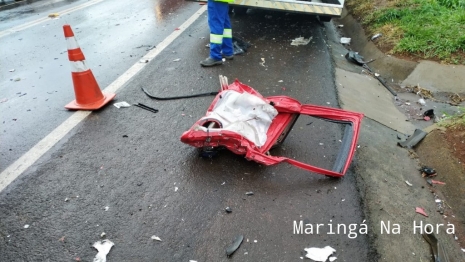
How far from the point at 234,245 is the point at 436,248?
53.9 inches

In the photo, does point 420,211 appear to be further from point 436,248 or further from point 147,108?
point 147,108

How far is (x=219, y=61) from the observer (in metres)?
5.12

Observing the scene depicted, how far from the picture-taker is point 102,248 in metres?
2.16

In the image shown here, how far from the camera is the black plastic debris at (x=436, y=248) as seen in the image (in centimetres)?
220

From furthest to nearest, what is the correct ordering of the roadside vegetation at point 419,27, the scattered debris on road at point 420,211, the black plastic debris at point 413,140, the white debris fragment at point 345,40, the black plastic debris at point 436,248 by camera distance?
the white debris fragment at point 345,40 < the roadside vegetation at point 419,27 < the black plastic debris at point 413,140 < the scattered debris on road at point 420,211 < the black plastic debris at point 436,248

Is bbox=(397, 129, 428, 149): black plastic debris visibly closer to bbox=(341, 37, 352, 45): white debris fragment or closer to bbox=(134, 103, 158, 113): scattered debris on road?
bbox=(134, 103, 158, 113): scattered debris on road

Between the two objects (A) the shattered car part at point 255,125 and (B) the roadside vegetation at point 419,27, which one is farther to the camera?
(B) the roadside vegetation at point 419,27

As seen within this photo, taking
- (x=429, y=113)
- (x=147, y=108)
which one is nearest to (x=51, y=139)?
(x=147, y=108)

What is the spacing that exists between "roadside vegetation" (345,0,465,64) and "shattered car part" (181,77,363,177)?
11.1ft

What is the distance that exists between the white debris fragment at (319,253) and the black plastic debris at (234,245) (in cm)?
43

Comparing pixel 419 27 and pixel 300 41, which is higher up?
pixel 419 27

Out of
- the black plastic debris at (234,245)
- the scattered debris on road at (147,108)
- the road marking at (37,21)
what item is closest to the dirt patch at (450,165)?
the black plastic debris at (234,245)

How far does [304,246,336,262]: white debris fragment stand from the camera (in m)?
2.10

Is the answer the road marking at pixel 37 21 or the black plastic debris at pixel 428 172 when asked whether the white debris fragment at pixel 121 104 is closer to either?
the black plastic debris at pixel 428 172
